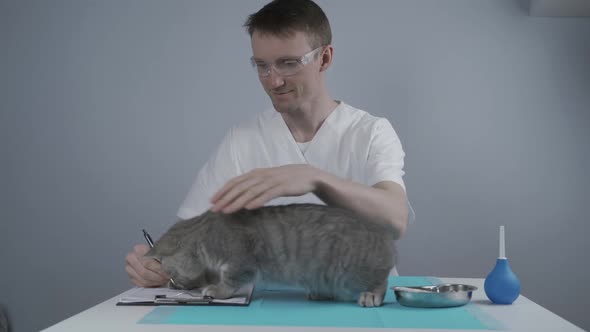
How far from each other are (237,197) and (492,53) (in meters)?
2.14

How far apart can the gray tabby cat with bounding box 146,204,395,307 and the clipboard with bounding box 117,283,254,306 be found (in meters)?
0.03

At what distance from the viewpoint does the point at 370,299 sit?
129 cm

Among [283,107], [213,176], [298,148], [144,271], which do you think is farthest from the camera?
[213,176]

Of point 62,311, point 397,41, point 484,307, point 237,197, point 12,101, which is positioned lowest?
point 62,311

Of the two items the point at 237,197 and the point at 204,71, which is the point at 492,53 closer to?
the point at 204,71

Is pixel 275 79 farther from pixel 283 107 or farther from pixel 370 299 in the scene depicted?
pixel 370 299

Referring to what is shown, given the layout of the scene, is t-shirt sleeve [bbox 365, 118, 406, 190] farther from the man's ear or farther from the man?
the man's ear

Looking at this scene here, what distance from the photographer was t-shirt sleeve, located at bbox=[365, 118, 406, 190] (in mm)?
1756

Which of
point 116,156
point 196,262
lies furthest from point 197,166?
point 196,262

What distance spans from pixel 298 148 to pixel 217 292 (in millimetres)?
724

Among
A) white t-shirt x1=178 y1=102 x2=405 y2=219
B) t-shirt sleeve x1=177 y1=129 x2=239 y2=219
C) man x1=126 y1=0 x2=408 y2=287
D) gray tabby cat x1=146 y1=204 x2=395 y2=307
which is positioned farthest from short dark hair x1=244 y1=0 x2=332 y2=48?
gray tabby cat x1=146 y1=204 x2=395 y2=307

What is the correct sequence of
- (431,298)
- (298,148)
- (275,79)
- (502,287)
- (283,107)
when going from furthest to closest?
1. (298,148)
2. (283,107)
3. (275,79)
4. (502,287)
5. (431,298)

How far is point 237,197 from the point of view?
118 cm

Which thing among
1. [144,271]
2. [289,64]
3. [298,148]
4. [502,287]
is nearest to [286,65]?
[289,64]
